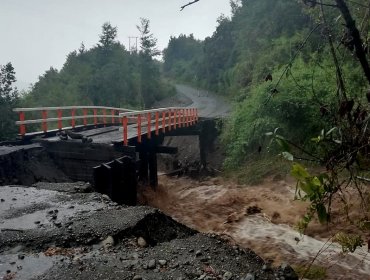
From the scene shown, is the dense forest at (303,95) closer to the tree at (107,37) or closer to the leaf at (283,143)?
the leaf at (283,143)

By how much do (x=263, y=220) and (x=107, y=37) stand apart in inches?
1471

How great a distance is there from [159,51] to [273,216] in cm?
3911

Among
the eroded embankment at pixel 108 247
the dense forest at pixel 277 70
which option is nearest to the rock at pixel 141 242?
the eroded embankment at pixel 108 247

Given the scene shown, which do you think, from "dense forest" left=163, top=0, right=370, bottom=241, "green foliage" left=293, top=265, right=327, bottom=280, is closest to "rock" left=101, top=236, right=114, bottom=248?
"dense forest" left=163, top=0, right=370, bottom=241

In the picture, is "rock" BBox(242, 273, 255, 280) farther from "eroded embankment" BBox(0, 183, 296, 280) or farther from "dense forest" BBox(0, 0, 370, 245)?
"dense forest" BBox(0, 0, 370, 245)

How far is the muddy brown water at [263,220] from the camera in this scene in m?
6.54

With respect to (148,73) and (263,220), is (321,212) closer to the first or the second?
(263,220)

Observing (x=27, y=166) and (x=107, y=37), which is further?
(x=107, y=37)

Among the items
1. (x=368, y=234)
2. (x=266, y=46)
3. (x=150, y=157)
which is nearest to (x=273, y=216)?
(x=368, y=234)

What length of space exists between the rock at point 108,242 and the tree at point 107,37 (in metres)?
39.6

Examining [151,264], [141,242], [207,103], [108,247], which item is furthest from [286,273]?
[207,103]

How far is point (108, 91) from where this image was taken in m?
38.7

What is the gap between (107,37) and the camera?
141 feet

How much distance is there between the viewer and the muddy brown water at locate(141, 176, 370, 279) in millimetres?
6543
